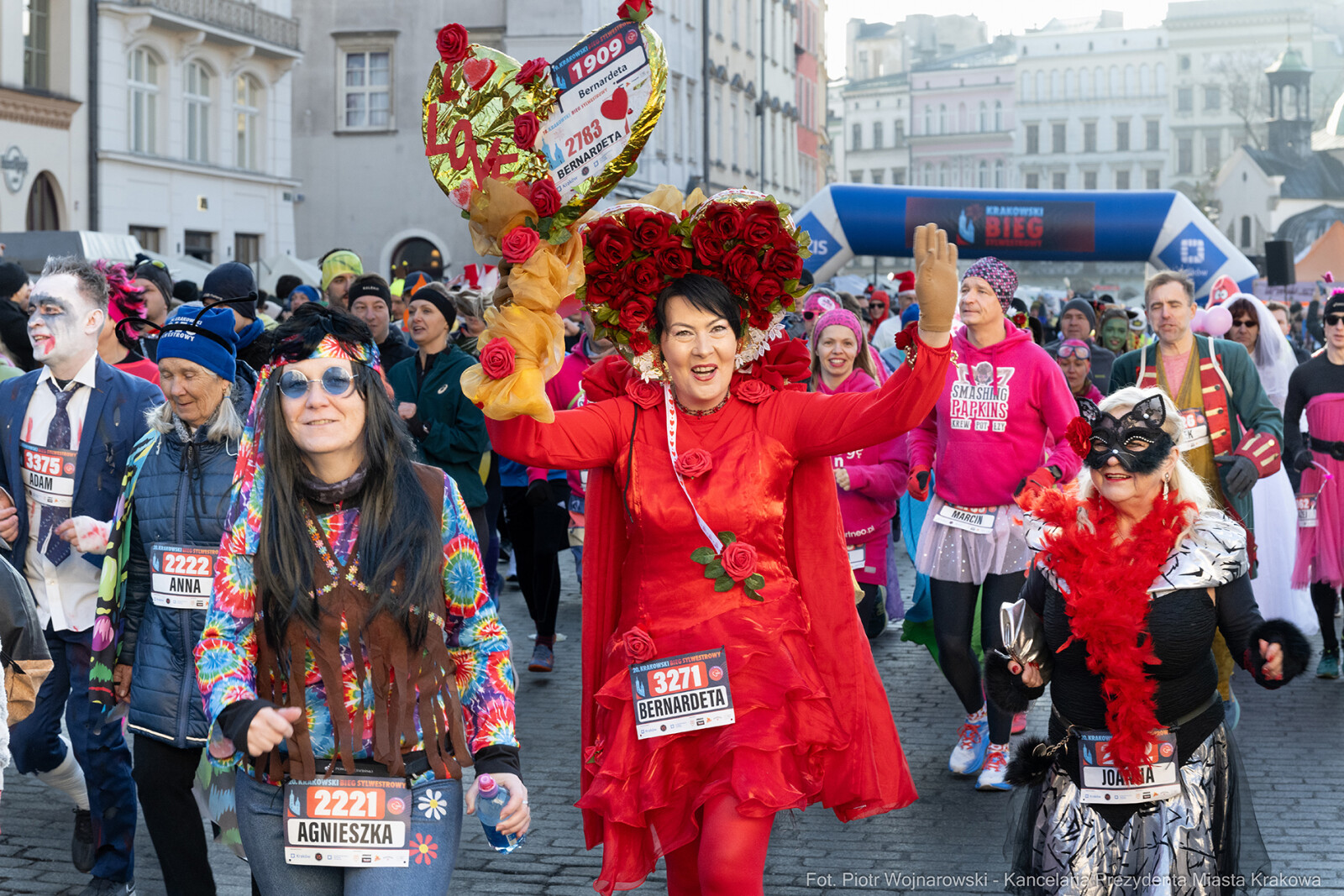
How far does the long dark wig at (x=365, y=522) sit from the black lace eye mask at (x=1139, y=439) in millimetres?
1779

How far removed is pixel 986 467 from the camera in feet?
20.8

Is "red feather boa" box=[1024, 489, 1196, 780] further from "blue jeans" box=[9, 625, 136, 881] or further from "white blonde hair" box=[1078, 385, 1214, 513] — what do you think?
"blue jeans" box=[9, 625, 136, 881]

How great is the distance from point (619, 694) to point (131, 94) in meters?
25.3

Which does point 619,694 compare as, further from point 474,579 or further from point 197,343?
point 197,343

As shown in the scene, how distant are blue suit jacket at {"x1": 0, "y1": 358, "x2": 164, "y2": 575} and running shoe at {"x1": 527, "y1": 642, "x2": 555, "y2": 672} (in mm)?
3627

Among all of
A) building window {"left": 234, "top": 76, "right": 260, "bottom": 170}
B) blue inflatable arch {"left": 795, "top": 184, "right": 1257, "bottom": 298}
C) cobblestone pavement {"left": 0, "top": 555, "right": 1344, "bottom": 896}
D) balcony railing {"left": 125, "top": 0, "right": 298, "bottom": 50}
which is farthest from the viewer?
building window {"left": 234, "top": 76, "right": 260, "bottom": 170}

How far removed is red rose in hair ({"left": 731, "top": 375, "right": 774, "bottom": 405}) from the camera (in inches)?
160

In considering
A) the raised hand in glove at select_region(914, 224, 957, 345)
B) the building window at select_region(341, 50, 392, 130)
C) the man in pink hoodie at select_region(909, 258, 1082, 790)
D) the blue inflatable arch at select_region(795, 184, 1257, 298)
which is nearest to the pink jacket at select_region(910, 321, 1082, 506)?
the man in pink hoodie at select_region(909, 258, 1082, 790)

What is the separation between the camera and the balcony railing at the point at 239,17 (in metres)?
26.8

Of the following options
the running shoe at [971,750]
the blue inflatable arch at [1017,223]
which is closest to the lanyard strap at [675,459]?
the running shoe at [971,750]

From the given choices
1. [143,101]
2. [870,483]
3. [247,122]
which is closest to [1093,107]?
[247,122]

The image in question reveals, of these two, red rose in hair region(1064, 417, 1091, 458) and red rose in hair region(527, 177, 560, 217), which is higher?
red rose in hair region(527, 177, 560, 217)

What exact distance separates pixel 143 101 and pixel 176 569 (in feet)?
81.4

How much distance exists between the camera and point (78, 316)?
5.26 meters
